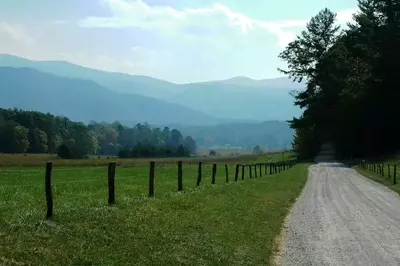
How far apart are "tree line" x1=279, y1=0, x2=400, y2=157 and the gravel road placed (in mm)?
68293

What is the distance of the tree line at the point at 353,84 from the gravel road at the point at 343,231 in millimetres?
68293

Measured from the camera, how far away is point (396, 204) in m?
30.9

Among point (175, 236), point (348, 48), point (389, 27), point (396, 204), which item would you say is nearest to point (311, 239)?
point (175, 236)

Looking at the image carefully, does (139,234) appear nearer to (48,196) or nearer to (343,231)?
(48,196)

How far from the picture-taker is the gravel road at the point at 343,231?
15.5 m

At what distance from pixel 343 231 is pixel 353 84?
85355 mm

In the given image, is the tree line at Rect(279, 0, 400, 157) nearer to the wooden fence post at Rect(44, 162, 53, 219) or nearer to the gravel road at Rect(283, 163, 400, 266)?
the gravel road at Rect(283, 163, 400, 266)

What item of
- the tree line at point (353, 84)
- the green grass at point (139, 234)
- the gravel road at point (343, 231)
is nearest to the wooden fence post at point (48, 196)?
the green grass at point (139, 234)

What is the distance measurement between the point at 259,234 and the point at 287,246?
4.27 ft

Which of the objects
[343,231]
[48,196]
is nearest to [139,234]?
[48,196]

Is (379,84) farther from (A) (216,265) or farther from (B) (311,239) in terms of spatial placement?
(A) (216,265)

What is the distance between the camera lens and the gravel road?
1553cm

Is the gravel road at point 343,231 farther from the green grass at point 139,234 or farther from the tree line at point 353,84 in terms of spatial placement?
the tree line at point 353,84

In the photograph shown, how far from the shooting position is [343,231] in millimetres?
20547
